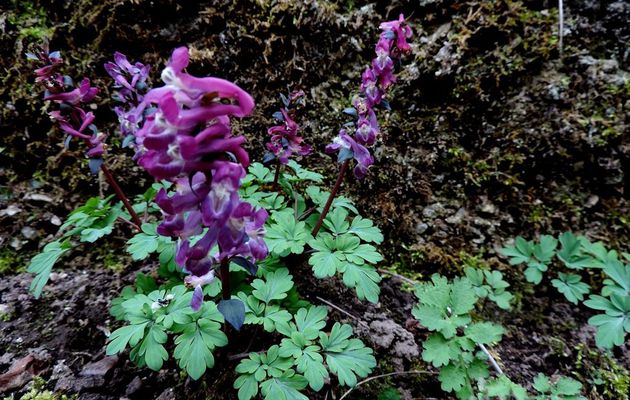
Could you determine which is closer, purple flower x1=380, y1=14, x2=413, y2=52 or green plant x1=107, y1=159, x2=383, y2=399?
green plant x1=107, y1=159, x2=383, y2=399

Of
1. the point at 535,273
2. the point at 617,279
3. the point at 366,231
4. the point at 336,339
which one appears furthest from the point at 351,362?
the point at 617,279

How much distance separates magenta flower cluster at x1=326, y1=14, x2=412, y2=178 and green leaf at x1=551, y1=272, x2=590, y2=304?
4.99ft

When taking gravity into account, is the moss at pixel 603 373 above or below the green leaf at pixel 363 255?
below

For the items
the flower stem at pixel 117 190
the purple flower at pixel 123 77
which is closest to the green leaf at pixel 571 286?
the flower stem at pixel 117 190

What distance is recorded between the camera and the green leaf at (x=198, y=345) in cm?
152

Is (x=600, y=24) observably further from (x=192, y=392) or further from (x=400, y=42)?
(x=192, y=392)

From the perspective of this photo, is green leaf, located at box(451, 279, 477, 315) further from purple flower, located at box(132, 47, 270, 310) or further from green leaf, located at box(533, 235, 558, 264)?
purple flower, located at box(132, 47, 270, 310)

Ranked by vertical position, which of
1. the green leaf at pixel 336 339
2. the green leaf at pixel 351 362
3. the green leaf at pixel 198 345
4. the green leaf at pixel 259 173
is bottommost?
the green leaf at pixel 351 362

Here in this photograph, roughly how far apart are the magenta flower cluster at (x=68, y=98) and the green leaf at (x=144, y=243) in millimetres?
454

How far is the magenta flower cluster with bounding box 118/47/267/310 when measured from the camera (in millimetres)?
1188

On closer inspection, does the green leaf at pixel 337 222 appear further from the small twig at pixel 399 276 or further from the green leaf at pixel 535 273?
the green leaf at pixel 535 273

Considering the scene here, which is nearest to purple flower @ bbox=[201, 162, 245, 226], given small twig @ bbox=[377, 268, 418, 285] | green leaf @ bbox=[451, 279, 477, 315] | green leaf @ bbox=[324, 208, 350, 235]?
green leaf @ bbox=[324, 208, 350, 235]

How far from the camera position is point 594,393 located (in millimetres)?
2064

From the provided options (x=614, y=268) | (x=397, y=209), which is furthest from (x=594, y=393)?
(x=397, y=209)
